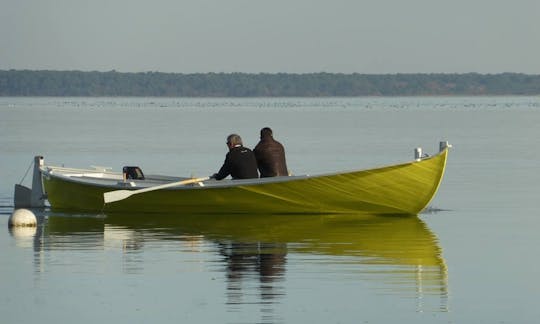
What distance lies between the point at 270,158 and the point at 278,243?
4.41 meters

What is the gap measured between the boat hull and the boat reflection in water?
0.66ft

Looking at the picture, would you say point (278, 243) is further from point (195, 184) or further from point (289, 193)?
point (195, 184)

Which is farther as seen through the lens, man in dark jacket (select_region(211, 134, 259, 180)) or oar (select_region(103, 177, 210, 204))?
oar (select_region(103, 177, 210, 204))

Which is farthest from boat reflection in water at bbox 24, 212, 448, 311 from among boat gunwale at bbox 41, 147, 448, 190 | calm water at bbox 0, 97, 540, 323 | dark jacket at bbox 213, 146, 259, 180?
dark jacket at bbox 213, 146, 259, 180

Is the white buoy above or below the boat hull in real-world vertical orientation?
below

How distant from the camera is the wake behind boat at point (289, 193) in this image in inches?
1038

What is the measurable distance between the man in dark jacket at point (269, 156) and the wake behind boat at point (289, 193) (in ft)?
1.47

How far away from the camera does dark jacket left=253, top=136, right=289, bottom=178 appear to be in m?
26.8

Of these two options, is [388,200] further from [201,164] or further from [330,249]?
[201,164]

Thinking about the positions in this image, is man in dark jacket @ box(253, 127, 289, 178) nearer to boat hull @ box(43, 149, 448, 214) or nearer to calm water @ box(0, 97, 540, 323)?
boat hull @ box(43, 149, 448, 214)

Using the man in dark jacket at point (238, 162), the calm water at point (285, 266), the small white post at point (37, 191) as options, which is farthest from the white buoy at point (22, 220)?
the small white post at point (37, 191)

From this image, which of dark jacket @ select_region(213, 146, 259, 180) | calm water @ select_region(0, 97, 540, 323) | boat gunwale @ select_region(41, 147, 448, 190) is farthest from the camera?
dark jacket @ select_region(213, 146, 259, 180)

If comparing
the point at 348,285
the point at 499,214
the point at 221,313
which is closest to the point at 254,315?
the point at 221,313

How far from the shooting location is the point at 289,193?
2673cm
